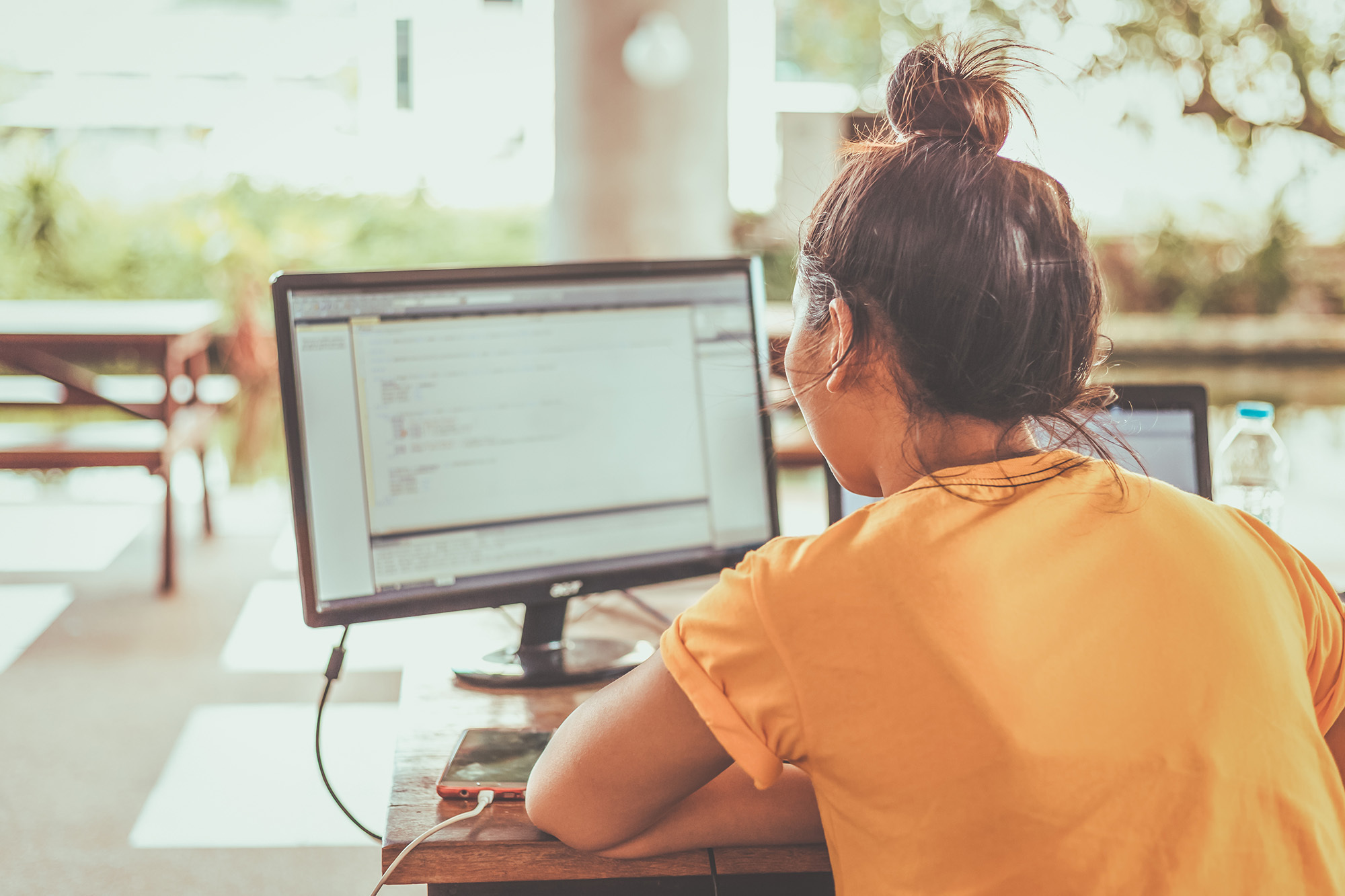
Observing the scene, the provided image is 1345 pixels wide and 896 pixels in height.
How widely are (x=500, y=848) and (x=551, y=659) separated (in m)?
0.34

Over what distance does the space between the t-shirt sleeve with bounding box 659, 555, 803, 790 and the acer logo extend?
45 centimetres

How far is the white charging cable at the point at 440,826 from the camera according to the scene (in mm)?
753

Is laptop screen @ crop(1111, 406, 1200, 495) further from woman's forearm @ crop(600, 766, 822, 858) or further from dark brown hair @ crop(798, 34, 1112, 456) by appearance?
woman's forearm @ crop(600, 766, 822, 858)

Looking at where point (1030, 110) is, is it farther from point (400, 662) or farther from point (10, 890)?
point (400, 662)

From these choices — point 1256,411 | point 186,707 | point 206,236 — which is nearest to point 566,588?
point 1256,411

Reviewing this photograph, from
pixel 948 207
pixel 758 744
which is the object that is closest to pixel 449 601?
pixel 758 744

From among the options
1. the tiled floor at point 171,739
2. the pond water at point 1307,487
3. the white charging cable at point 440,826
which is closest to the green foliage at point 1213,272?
the pond water at point 1307,487

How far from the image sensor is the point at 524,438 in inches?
41.8

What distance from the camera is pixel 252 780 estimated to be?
2143mm

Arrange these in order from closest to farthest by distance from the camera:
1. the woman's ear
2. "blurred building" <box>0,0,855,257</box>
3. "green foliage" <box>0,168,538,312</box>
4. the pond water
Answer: the woman's ear < the pond water < "green foliage" <box>0,168,538,312</box> < "blurred building" <box>0,0,855,257</box>

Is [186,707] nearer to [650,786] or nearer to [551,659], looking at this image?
[551,659]

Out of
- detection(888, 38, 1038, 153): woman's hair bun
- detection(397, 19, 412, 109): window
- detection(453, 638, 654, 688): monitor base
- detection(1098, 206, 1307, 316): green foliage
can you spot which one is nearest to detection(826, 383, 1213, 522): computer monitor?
detection(453, 638, 654, 688): monitor base

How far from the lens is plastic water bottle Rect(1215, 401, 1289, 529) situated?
1.38 m

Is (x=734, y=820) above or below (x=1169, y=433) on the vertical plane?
below
